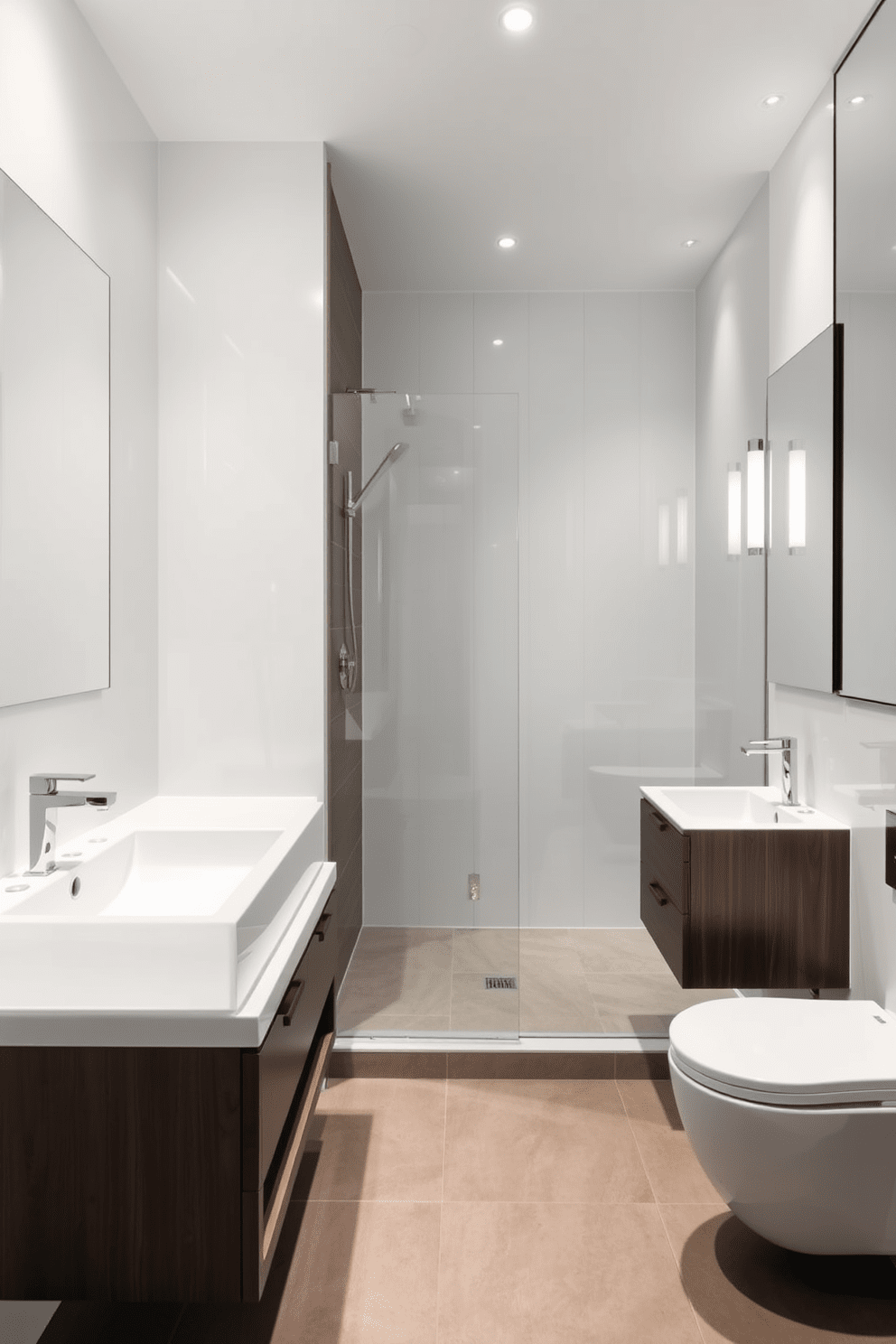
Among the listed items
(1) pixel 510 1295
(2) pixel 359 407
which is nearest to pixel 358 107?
(2) pixel 359 407

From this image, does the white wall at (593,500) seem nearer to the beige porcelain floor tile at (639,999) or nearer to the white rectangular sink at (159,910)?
the beige porcelain floor tile at (639,999)

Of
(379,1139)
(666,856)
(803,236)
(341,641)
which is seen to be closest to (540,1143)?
(379,1139)

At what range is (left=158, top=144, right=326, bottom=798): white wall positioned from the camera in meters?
2.72

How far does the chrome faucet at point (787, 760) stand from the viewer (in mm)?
2666

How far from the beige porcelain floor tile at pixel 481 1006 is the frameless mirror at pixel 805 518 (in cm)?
129

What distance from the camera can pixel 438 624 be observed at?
287 cm

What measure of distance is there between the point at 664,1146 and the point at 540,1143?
0.32 m

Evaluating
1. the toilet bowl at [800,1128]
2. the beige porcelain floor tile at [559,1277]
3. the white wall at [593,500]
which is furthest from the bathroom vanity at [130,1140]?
the white wall at [593,500]

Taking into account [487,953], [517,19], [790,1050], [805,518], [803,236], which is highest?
[517,19]

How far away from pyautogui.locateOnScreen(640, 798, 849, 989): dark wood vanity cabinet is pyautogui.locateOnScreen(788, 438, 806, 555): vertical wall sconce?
83cm

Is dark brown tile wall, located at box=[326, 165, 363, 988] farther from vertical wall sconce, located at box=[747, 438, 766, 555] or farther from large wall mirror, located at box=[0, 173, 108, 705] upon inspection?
vertical wall sconce, located at box=[747, 438, 766, 555]

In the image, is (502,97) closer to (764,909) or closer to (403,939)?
(764,909)

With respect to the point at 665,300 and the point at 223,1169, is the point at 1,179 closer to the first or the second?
the point at 223,1169

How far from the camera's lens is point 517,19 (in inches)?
84.2
